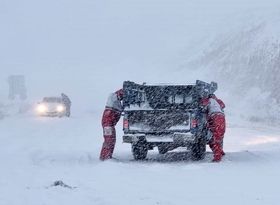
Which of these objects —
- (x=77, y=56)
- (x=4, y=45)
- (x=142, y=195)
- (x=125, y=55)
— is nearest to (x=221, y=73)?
(x=125, y=55)

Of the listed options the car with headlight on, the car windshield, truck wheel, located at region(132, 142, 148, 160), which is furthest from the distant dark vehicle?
the car windshield

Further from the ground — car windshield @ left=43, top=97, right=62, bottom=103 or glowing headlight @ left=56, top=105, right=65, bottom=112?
car windshield @ left=43, top=97, right=62, bottom=103

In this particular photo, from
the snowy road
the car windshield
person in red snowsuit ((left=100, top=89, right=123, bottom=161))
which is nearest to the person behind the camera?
the snowy road

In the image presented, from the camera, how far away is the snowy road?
10.6m

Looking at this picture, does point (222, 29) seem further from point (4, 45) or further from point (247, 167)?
point (247, 167)

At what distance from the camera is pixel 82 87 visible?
81.6 meters

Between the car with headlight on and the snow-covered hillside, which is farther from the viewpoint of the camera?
the car with headlight on

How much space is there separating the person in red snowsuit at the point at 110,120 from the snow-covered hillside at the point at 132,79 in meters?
0.36

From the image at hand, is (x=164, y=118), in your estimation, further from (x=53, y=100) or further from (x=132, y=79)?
(x=132, y=79)

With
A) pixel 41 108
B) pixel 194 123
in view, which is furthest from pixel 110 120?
pixel 41 108

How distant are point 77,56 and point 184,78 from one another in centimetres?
3633

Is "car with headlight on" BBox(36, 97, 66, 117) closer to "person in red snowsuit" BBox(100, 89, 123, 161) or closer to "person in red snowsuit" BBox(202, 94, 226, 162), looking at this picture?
"person in red snowsuit" BBox(100, 89, 123, 161)

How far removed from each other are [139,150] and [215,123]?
196cm

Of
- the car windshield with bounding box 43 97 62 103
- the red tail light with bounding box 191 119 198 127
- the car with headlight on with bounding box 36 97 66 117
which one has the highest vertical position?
the red tail light with bounding box 191 119 198 127
